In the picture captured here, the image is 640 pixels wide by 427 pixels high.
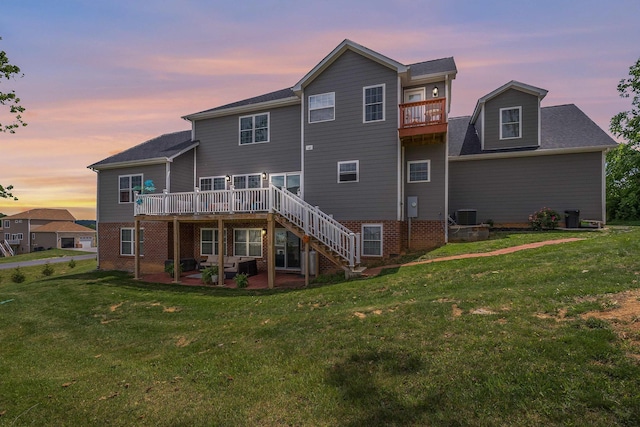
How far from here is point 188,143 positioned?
17547mm

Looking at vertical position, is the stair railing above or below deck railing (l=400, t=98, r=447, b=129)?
below

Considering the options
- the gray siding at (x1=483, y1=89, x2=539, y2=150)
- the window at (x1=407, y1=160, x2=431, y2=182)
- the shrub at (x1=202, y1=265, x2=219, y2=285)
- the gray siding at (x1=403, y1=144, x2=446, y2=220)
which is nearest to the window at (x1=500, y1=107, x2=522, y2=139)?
the gray siding at (x1=483, y1=89, x2=539, y2=150)

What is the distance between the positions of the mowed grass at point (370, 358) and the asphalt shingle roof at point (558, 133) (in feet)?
26.6

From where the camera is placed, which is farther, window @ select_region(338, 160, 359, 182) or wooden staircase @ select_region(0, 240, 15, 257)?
wooden staircase @ select_region(0, 240, 15, 257)

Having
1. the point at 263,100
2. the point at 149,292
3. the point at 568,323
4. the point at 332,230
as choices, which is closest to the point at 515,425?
the point at 568,323

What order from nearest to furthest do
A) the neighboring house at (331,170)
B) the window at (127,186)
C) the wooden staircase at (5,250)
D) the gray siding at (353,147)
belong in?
the neighboring house at (331,170) < the gray siding at (353,147) < the window at (127,186) < the wooden staircase at (5,250)

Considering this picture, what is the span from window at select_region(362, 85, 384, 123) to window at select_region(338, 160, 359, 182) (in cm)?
196

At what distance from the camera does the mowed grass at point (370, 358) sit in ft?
11.2

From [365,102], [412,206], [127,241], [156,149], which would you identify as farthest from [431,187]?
[127,241]

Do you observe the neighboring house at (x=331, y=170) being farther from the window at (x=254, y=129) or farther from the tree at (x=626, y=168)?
the tree at (x=626, y=168)

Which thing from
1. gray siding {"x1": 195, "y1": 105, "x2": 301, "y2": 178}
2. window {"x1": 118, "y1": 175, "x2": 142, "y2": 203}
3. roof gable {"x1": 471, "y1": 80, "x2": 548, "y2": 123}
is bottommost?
window {"x1": 118, "y1": 175, "x2": 142, "y2": 203}

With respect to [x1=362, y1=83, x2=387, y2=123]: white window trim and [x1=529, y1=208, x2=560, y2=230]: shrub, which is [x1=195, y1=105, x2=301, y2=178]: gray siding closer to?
[x1=362, y1=83, x2=387, y2=123]: white window trim

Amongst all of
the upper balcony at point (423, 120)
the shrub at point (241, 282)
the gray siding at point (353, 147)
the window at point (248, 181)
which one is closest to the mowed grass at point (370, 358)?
the shrub at point (241, 282)

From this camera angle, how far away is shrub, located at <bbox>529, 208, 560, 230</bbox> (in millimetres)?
14445
